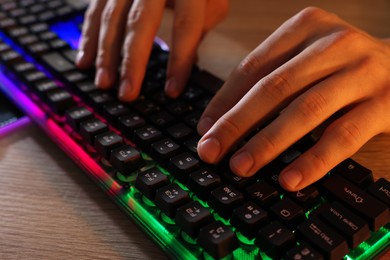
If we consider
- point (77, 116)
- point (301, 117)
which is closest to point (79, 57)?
point (77, 116)

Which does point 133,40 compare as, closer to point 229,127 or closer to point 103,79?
point 103,79

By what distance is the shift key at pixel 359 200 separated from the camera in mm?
400

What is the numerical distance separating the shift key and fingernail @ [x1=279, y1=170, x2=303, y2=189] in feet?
0.09

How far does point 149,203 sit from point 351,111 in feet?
0.79

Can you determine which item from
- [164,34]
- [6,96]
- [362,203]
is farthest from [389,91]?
[6,96]

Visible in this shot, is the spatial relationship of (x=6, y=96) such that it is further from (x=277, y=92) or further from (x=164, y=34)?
(x=277, y=92)

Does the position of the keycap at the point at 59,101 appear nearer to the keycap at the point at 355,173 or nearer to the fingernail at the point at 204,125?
the fingernail at the point at 204,125

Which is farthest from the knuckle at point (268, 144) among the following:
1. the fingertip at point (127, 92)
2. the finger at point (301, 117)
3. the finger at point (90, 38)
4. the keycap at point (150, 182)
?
the finger at point (90, 38)

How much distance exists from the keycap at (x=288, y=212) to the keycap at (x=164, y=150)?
128mm

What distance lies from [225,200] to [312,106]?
143 mm

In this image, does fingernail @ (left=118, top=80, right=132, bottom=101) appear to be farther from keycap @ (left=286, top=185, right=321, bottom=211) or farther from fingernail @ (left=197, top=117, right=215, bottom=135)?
keycap @ (left=286, top=185, right=321, bottom=211)

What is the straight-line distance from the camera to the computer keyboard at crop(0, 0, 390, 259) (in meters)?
0.40

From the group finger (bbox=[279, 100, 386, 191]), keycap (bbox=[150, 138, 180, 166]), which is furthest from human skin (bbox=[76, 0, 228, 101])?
finger (bbox=[279, 100, 386, 191])

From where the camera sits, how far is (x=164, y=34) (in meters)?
0.82
